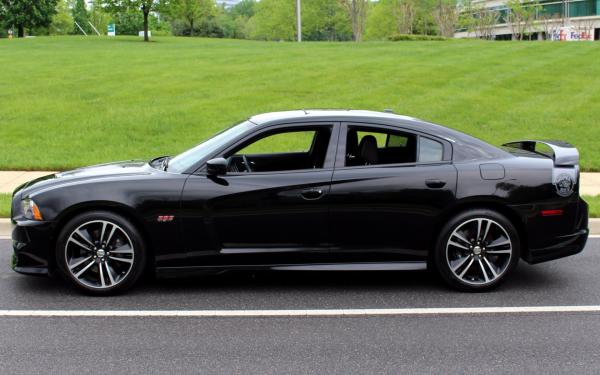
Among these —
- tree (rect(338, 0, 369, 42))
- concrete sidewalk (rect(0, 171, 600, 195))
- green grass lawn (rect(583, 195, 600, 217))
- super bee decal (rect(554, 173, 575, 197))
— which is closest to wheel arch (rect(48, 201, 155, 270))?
super bee decal (rect(554, 173, 575, 197))

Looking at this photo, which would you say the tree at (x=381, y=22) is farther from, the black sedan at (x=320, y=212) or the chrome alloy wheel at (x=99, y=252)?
the chrome alloy wheel at (x=99, y=252)

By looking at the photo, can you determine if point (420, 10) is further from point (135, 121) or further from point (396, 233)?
point (396, 233)

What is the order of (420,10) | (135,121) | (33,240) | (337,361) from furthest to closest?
(420,10) → (135,121) → (33,240) → (337,361)

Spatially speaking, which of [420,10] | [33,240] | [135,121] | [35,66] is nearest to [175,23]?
[420,10]

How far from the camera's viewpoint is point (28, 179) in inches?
436

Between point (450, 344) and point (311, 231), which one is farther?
point (311, 231)

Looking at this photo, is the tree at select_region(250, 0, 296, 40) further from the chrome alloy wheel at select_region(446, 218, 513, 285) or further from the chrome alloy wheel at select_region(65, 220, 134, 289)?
the chrome alloy wheel at select_region(65, 220, 134, 289)

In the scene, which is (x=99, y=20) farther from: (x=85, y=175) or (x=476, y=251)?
(x=476, y=251)

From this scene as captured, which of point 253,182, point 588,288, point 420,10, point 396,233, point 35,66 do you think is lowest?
point 588,288

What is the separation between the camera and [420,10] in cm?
7581

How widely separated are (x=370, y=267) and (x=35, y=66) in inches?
883

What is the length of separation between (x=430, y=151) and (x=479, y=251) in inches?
36.9

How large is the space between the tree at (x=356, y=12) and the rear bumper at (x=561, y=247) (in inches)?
2743

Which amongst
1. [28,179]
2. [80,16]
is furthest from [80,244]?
[80,16]
